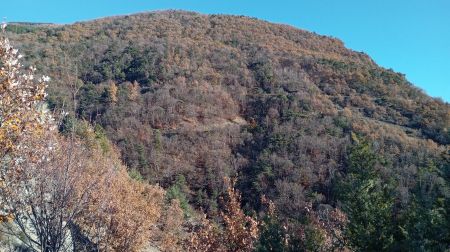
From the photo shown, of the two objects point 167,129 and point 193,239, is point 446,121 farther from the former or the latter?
point 193,239

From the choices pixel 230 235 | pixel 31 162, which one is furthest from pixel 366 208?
pixel 31 162

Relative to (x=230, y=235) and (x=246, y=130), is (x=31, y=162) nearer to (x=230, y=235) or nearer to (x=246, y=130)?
(x=230, y=235)

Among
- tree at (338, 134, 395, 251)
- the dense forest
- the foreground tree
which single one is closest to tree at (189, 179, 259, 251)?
the dense forest

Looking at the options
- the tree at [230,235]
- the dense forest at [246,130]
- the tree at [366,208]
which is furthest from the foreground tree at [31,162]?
the tree at [366,208]

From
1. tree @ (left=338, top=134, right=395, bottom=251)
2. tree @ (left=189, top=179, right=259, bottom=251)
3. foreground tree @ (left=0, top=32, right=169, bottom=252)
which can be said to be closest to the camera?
foreground tree @ (left=0, top=32, right=169, bottom=252)

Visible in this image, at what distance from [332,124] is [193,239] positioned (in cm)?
5585

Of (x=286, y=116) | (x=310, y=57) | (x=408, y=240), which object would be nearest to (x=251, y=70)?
(x=310, y=57)

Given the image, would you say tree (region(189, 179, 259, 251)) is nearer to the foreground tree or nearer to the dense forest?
the dense forest

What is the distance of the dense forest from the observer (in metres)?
13.8

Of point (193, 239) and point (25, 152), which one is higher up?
point (25, 152)

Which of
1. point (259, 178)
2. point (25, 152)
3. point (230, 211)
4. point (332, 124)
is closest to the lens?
point (25, 152)

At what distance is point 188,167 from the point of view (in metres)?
56.9

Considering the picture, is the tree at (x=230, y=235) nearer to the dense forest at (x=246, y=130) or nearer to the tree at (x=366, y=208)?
the dense forest at (x=246, y=130)

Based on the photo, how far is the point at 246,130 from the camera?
220 feet
